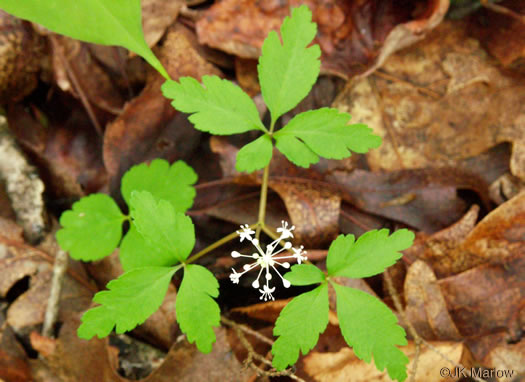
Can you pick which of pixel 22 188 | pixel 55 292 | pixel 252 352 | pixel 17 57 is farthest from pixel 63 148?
pixel 252 352

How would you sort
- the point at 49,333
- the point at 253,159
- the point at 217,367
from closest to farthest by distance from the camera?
1. the point at 253,159
2. the point at 217,367
3. the point at 49,333

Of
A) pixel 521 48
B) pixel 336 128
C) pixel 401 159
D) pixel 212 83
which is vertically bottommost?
pixel 401 159

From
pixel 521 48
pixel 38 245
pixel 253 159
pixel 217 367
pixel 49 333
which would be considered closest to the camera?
pixel 253 159

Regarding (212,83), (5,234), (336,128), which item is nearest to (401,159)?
(336,128)

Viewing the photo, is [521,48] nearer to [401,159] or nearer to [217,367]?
[401,159]

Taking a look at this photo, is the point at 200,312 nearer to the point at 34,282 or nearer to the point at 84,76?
the point at 34,282

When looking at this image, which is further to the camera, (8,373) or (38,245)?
(38,245)

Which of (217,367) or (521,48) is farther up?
(521,48)
